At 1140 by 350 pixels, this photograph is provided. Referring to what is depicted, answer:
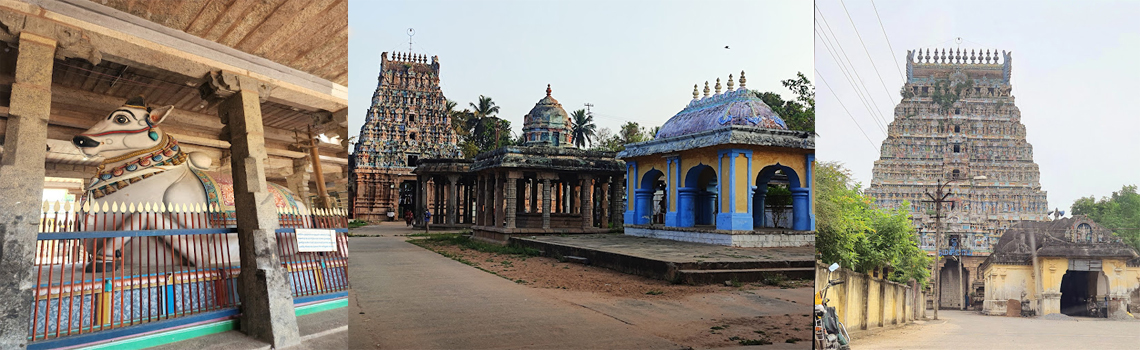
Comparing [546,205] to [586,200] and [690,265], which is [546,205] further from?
[690,265]

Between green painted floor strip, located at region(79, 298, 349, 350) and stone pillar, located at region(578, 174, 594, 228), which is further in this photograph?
stone pillar, located at region(578, 174, 594, 228)

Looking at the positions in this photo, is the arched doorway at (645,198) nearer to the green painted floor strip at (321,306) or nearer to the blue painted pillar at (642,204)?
the blue painted pillar at (642,204)

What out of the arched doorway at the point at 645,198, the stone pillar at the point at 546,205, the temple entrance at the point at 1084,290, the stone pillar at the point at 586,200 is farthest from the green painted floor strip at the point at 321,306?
the stone pillar at the point at 586,200

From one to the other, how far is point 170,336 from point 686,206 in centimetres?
931

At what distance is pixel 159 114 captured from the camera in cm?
335

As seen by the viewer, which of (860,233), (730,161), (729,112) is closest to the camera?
(860,233)

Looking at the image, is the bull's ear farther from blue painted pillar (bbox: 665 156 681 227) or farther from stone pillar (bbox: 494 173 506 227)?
stone pillar (bbox: 494 173 506 227)

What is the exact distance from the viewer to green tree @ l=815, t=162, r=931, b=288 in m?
3.80

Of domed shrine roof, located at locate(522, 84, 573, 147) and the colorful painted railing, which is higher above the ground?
domed shrine roof, located at locate(522, 84, 573, 147)

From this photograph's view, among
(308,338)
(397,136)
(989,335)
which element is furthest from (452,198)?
(989,335)

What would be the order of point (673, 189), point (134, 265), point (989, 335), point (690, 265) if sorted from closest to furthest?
1. point (134, 265)
2. point (989, 335)
3. point (690, 265)
4. point (673, 189)

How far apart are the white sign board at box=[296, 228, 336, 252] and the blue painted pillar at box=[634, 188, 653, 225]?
8.95 meters

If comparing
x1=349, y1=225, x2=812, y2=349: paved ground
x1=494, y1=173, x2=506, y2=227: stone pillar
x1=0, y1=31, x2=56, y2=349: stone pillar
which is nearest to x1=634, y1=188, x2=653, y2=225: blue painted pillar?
x1=494, y1=173, x2=506, y2=227: stone pillar

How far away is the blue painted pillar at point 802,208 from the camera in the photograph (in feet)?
35.6
